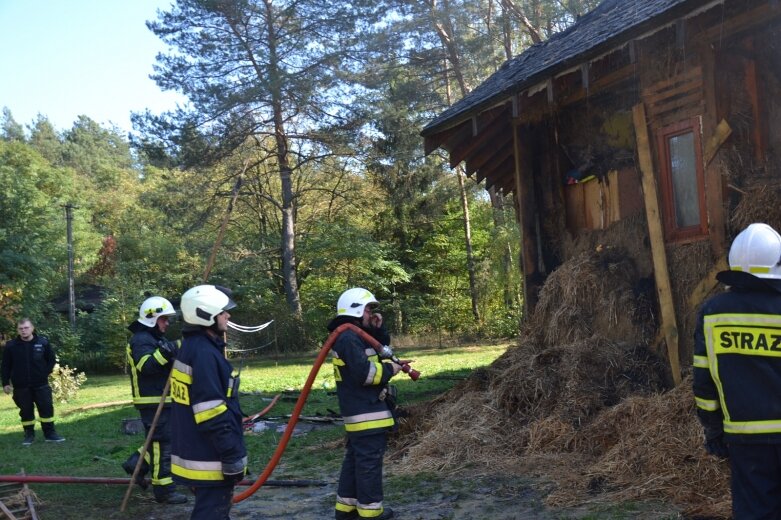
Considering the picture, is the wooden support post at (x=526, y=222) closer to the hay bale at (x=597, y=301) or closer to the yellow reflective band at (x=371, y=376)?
the hay bale at (x=597, y=301)

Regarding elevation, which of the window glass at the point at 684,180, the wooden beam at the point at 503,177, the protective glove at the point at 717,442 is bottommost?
the protective glove at the point at 717,442

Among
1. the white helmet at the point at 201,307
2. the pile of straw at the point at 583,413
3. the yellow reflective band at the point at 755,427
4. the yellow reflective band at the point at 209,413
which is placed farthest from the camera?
the pile of straw at the point at 583,413

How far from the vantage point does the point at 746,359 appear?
152 inches

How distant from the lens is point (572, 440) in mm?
7832

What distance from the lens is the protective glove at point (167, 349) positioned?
7305 millimetres

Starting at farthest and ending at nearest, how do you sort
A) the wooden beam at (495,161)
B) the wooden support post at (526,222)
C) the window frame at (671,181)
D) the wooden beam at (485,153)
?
the wooden beam at (495,161), the wooden beam at (485,153), the wooden support post at (526,222), the window frame at (671,181)

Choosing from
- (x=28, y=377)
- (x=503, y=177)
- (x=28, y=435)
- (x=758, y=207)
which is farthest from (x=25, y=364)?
(x=758, y=207)

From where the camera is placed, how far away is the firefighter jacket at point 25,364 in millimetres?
11375

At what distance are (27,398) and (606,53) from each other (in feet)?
32.2

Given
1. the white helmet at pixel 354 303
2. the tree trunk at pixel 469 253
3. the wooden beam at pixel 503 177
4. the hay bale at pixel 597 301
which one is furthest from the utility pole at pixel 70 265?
the white helmet at pixel 354 303

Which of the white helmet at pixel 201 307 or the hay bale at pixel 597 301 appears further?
the hay bale at pixel 597 301

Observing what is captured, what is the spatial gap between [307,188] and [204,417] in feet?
101

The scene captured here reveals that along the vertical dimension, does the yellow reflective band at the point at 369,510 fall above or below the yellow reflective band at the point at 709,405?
below

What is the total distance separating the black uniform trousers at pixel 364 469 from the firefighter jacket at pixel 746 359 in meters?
2.87
